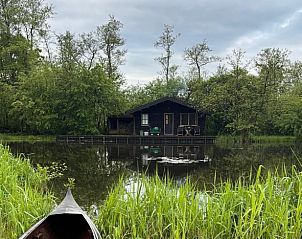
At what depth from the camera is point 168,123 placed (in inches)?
1008

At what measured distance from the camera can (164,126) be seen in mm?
25547

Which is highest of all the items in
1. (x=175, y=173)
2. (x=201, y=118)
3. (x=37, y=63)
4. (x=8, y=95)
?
(x=37, y=63)

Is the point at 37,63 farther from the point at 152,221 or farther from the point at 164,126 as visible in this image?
the point at 152,221

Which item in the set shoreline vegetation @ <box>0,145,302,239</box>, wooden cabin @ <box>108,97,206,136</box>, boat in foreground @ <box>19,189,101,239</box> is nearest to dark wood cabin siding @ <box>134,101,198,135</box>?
wooden cabin @ <box>108,97,206,136</box>

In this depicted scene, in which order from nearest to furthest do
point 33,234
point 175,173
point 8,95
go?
point 33,234, point 175,173, point 8,95

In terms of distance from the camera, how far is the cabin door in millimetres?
25547

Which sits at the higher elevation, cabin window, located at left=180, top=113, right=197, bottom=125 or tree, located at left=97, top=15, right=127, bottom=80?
tree, located at left=97, top=15, right=127, bottom=80

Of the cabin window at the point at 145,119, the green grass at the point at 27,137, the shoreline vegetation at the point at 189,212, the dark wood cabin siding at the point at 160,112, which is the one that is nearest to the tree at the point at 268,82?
the dark wood cabin siding at the point at 160,112

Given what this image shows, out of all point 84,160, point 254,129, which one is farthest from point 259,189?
point 254,129

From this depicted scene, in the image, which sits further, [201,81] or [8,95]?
[201,81]

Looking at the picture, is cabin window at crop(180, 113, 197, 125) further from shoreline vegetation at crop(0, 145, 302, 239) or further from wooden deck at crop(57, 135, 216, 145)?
shoreline vegetation at crop(0, 145, 302, 239)

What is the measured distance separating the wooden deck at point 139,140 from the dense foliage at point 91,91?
134 centimetres

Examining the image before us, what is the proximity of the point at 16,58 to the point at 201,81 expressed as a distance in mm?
13298

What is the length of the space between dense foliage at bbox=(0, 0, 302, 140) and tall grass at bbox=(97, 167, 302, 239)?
60.8 feet
